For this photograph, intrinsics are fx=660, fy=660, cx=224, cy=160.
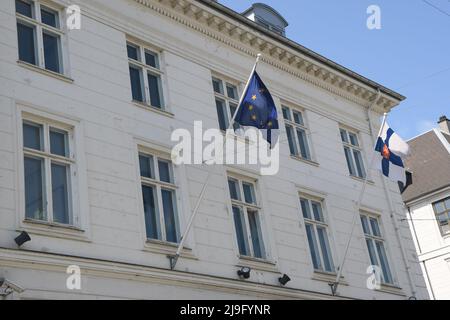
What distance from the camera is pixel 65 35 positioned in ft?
46.6

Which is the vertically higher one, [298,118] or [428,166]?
[428,166]

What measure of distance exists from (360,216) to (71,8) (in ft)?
34.1

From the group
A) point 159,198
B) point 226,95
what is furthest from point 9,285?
point 226,95

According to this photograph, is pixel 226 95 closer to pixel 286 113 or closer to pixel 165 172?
pixel 286 113

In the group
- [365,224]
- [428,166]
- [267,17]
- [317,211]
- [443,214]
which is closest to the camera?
[317,211]

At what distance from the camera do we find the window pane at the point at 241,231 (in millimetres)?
15464

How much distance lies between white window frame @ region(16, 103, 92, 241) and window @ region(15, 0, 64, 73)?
1.24 metres

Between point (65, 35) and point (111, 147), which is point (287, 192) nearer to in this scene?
point (111, 147)

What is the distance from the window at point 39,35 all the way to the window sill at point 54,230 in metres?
3.49

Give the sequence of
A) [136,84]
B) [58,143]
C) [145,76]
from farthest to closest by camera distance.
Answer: [145,76] → [136,84] → [58,143]

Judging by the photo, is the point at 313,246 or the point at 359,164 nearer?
the point at 313,246

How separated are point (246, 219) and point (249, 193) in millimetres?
941

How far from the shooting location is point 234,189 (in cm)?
1627

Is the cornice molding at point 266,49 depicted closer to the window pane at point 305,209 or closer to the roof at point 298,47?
the roof at point 298,47
